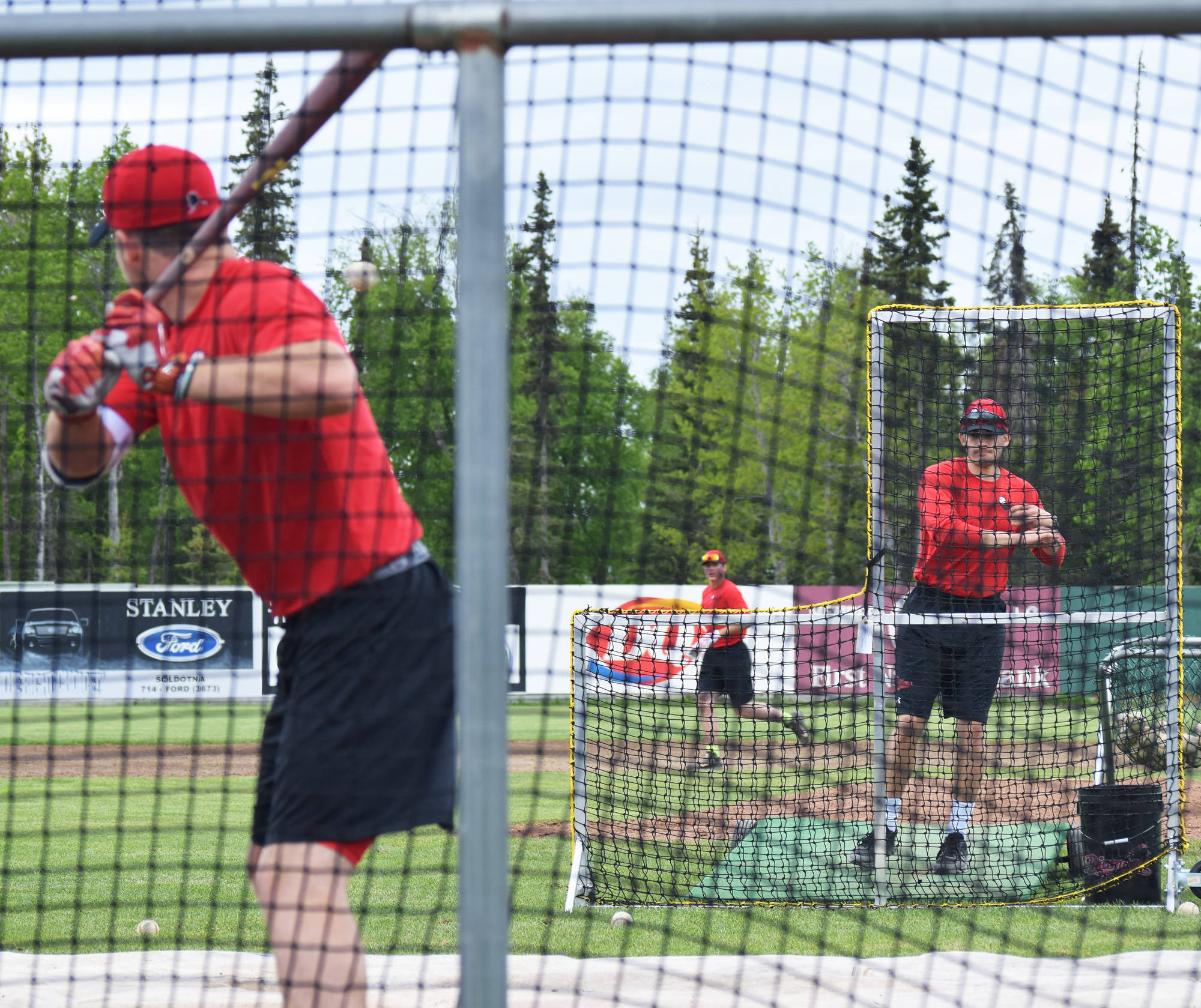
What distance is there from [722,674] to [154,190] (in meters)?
6.40

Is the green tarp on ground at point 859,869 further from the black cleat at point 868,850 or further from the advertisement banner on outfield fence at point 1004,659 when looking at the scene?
the advertisement banner on outfield fence at point 1004,659

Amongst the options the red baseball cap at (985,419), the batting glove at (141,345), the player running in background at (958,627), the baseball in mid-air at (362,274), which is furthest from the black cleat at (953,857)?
the batting glove at (141,345)

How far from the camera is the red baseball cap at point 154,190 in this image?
7.50ft

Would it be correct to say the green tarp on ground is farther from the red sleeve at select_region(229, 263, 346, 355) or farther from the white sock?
the red sleeve at select_region(229, 263, 346, 355)

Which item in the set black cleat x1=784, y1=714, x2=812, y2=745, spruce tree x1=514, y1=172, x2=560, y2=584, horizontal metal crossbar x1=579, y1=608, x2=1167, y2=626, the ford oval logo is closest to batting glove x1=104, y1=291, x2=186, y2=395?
spruce tree x1=514, y1=172, x2=560, y2=584

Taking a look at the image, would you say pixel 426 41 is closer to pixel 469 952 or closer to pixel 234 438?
pixel 234 438

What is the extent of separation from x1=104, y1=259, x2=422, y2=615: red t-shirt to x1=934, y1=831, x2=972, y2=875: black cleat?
3.85 metres

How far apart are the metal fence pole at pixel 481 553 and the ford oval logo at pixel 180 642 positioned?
14614mm

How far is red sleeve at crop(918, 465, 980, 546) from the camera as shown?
5.11 meters

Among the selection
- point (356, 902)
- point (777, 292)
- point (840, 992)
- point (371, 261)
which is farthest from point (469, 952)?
point (356, 902)

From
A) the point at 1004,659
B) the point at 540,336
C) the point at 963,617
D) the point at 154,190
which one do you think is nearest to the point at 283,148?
the point at 154,190

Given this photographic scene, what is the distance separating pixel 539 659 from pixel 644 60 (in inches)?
509

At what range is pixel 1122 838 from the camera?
16.5ft

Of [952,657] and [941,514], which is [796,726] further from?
[941,514]
